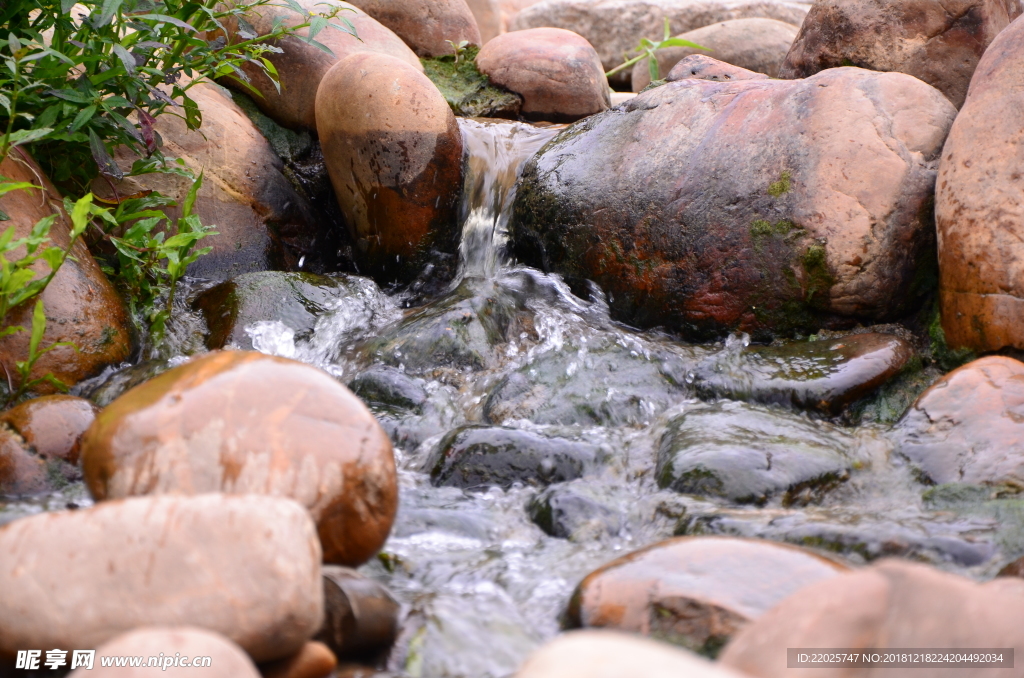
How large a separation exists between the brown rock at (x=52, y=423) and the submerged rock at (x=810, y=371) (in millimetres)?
2627

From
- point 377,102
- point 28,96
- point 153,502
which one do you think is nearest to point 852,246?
point 377,102

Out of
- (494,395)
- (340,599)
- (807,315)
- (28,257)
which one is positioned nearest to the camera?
(340,599)

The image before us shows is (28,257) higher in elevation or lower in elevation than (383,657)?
higher

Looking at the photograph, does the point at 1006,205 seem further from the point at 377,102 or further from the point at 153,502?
the point at 153,502

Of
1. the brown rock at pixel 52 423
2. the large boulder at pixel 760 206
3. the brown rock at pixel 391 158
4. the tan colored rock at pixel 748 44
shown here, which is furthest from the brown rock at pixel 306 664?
the tan colored rock at pixel 748 44

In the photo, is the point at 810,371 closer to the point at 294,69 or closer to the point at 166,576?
the point at 166,576

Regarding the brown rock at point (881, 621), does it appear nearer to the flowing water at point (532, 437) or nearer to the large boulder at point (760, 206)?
the flowing water at point (532, 437)

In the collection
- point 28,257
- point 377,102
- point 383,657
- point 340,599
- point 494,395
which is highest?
point 377,102

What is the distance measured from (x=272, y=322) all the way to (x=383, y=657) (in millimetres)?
Answer: 2689

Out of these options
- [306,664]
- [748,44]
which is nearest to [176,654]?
[306,664]

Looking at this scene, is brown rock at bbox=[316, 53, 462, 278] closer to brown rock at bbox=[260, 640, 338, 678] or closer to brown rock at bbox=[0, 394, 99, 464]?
brown rock at bbox=[0, 394, 99, 464]

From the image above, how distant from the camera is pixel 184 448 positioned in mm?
2172

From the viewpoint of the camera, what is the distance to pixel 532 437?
133 inches

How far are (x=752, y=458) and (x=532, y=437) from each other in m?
0.85
